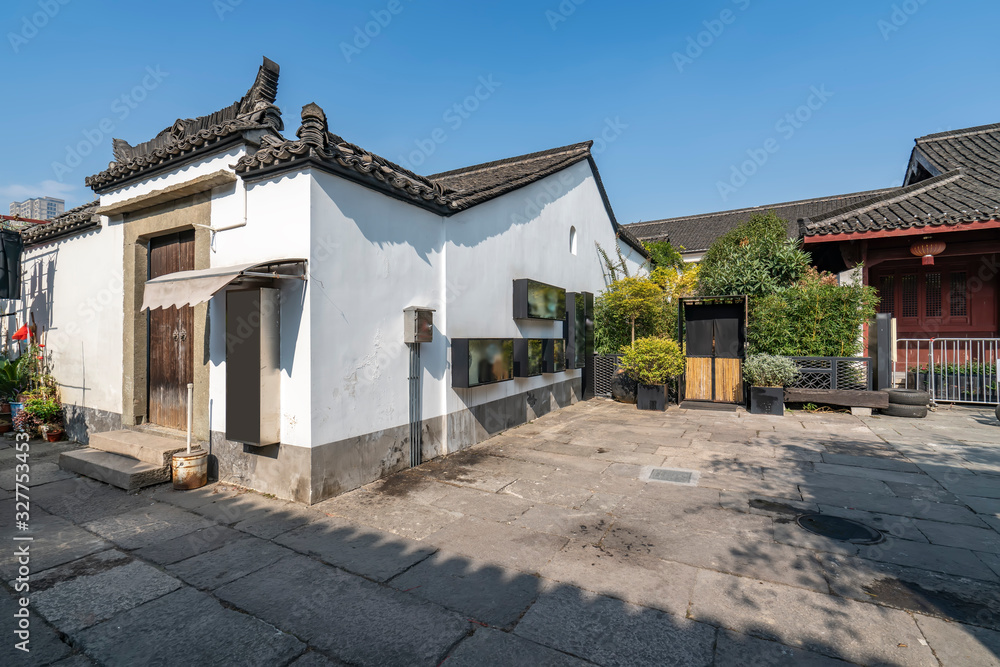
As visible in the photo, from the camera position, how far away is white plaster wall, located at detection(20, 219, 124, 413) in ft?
23.9

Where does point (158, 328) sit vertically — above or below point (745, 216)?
below

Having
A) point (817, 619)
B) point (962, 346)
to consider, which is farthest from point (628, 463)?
point (962, 346)

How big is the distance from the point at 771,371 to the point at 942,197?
20.4ft

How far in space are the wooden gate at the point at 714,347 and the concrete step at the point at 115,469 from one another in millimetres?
10685

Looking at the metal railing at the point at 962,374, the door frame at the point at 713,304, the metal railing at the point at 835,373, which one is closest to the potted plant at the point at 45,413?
the door frame at the point at 713,304

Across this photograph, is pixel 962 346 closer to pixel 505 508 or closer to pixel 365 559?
pixel 505 508

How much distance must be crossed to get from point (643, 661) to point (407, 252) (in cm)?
516

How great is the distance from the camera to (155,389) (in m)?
6.84

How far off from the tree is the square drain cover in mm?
6121

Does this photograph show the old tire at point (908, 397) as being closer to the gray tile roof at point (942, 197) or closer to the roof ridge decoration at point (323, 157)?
the gray tile roof at point (942, 197)

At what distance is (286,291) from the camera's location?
503 centimetres

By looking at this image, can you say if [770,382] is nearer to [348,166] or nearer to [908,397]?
[908,397]


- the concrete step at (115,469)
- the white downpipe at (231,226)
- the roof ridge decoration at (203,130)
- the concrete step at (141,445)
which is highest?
the roof ridge decoration at (203,130)

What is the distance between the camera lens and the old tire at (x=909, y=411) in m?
8.88
